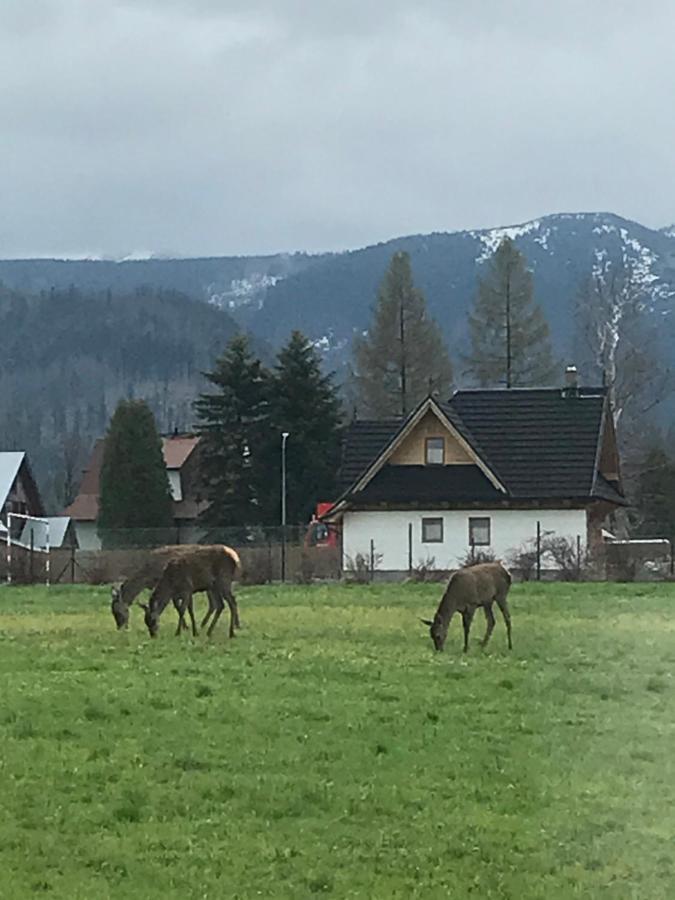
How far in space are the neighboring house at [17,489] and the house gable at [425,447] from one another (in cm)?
2180

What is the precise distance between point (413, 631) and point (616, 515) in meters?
43.0

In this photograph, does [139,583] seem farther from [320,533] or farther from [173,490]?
[173,490]

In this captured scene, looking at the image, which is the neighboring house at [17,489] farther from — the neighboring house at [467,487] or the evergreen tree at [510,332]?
the neighboring house at [467,487]

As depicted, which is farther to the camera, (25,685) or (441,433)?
(441,433)

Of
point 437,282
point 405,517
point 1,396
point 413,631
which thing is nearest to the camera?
point 413,631

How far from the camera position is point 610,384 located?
68000 millimetres

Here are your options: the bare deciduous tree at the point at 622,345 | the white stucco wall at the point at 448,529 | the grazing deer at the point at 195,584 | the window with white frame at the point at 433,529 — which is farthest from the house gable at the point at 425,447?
the grazing deer at the point at 195,584

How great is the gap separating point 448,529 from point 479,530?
0.92m

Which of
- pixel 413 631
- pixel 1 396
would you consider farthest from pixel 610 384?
pixel 1 396

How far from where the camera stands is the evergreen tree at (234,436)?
230ft

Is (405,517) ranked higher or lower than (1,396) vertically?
lower

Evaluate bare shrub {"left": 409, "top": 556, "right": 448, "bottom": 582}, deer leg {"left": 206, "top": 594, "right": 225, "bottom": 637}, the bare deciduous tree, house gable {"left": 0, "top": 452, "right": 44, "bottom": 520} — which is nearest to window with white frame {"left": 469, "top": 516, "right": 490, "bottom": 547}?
bare shrub {"left": 409, "top": 556, "right": 448, "bottom": 582}

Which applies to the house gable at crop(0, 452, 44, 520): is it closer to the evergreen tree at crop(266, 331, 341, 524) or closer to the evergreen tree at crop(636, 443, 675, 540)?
the evergreen tree at crop(266, 331, 341, 524)

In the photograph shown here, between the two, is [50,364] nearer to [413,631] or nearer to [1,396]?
[1,396]
